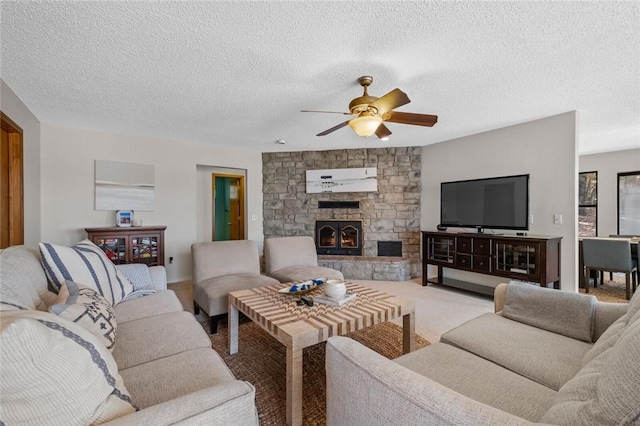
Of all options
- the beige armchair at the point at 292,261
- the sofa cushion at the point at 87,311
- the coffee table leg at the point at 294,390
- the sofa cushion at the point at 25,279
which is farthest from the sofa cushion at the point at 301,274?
the sofa cushion at the point at 25,279

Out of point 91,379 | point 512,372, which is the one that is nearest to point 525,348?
point 512,372

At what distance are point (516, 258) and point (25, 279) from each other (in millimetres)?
4227

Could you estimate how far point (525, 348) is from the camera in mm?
1375

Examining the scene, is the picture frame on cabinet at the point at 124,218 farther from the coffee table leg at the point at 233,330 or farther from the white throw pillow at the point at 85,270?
the coffee table leg at the point at 233,330

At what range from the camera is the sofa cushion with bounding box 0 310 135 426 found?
60cm

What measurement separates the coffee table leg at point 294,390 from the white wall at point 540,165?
3421 millimetres

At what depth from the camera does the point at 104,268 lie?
199 centimetres

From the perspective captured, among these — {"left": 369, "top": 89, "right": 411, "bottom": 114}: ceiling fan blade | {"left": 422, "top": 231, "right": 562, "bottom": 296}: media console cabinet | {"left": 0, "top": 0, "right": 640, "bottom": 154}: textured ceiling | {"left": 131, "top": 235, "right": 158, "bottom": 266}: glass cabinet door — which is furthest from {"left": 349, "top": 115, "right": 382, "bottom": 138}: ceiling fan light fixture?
{"left": 131, "top": 235, "right": 158, "bottom": 266}: glass cabinet door

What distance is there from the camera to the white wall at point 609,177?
4980 mm

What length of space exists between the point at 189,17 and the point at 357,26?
3.16ft

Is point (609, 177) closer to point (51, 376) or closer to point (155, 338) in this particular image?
point (155, 338)

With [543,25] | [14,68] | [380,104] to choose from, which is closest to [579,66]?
[543,25]

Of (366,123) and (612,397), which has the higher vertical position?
(366,123)

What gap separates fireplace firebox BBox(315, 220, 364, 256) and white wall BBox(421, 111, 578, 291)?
66.6 inches
